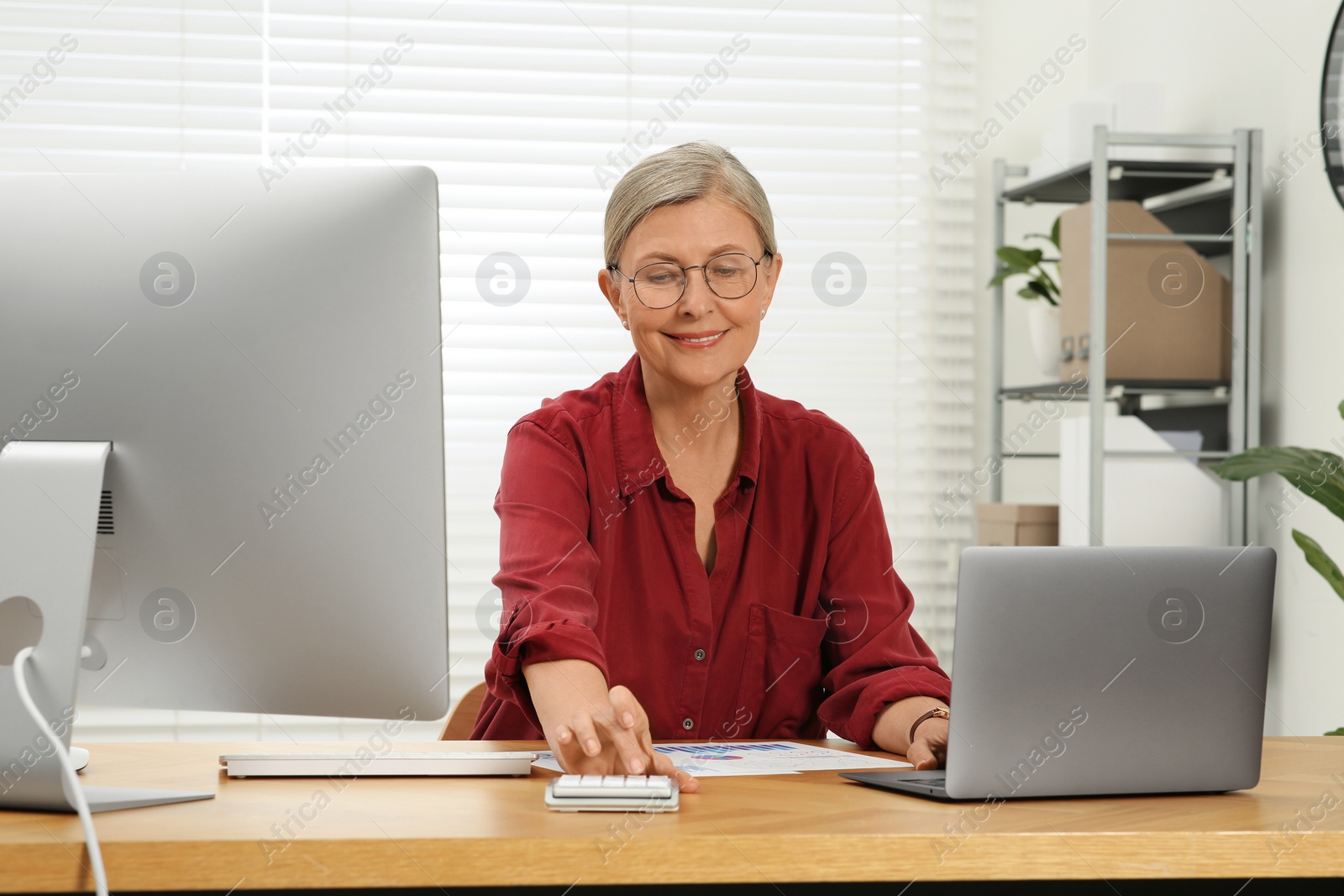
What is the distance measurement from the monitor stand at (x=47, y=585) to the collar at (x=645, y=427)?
2.25 ft

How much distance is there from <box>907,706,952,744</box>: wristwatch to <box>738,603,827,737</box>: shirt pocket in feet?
0.86

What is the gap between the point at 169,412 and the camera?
82cm

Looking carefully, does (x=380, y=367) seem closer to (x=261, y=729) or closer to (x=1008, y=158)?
(x=261, y=729)

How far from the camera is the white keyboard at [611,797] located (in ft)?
2.53

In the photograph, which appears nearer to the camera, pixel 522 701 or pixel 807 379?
pixel 522 701

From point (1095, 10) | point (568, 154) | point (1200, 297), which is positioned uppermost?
point (1095, 10)

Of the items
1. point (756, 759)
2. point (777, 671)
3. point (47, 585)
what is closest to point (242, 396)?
point (47, 585)

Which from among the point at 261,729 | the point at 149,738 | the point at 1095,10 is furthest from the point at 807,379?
the point at 149,738

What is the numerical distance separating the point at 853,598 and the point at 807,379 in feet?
5.69

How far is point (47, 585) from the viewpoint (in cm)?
77

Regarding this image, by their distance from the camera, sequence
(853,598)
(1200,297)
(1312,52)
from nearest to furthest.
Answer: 1. (853,598)
2. (1312,52)
3. (1200,297)

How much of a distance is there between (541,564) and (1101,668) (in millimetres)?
567

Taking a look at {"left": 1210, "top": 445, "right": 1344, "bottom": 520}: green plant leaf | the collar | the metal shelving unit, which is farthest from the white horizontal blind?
the collar

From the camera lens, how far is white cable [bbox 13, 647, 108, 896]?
0.66m
